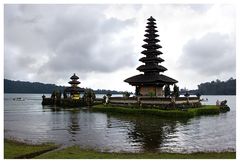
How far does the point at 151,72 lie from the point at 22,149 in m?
38.4

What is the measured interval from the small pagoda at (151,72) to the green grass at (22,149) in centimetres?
3260

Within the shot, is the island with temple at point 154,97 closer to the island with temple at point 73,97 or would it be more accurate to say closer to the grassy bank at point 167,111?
the grassy bank at point 167,111

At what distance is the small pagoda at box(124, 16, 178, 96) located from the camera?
51969mm

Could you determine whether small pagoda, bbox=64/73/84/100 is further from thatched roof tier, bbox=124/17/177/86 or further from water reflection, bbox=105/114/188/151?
water reflection, bbox=105/114/188/151

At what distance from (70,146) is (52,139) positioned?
3.39m

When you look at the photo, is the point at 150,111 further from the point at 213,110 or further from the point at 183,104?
the point at 213,110

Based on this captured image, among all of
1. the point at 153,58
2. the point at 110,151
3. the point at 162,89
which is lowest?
the point at 110,151

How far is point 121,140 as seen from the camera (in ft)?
72.5

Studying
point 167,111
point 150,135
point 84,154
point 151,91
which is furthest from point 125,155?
point 151,91

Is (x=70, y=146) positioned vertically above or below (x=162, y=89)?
below

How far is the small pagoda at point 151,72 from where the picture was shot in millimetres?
51969

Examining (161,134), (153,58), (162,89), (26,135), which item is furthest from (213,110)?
(26,135)

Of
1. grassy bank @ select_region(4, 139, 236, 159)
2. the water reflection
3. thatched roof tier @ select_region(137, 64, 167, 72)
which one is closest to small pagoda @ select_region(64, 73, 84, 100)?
thatched roof tier @ select_region(137, 64, 167, 72)

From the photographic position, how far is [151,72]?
54.6 meters
